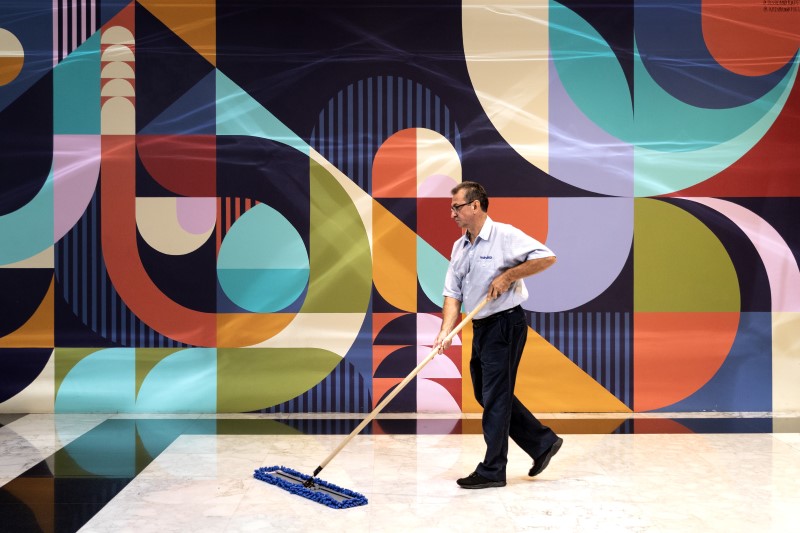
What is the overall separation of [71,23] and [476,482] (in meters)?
4.02

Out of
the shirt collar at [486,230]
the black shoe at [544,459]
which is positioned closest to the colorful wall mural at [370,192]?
the black shoe at [544,459]

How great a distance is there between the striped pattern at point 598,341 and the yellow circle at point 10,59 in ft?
12.4

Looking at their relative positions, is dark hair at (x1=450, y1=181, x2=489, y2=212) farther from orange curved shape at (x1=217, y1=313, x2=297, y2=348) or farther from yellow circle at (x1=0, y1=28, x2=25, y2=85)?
yellow circle at (x1=0, y1=28, x2=25, y2=85)

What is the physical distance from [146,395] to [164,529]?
2440 mm

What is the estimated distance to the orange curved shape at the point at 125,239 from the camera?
18.4 feet

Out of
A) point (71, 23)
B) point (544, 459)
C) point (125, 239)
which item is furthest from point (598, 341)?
point (71, 23)

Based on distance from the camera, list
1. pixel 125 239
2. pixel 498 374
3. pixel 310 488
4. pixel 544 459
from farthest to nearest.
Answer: pixel 125 239, pixel 544 459, pixel 498 374, pixel 310 488

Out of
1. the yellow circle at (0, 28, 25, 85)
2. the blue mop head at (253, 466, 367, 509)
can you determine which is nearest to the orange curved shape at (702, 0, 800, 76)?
the blue mop head at (253, 466, 367, 509)

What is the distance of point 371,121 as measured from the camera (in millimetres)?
5637

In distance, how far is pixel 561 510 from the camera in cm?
361

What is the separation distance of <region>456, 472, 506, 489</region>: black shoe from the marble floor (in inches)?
2.1

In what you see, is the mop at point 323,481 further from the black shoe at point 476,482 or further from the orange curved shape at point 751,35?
the orange curved shape at point 751,35

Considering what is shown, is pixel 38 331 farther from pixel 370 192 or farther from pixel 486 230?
pixel 486 230

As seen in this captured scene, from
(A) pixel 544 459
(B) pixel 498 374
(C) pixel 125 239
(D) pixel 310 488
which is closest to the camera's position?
(D) pixel 310 488
